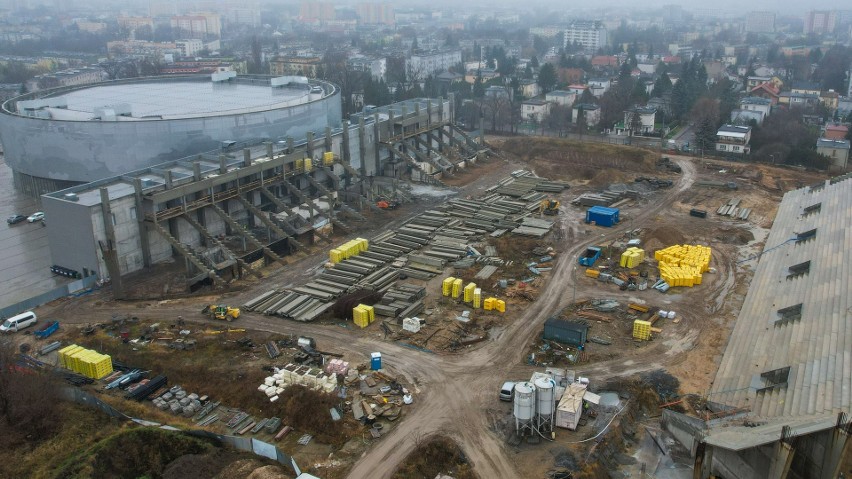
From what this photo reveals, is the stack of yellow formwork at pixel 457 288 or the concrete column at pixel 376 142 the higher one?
the concrete column at pixel 376 142

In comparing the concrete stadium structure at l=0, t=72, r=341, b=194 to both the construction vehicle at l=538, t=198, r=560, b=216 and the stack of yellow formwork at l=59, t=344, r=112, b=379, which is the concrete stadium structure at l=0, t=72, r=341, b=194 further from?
the stack of yellow formwork at l=59, t=344, r=112, b=379

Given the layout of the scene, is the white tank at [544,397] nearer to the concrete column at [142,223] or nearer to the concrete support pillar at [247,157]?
the concrete column at [142,223]

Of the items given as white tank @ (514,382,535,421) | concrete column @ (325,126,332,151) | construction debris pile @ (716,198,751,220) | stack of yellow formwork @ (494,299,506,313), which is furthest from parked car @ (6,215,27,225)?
construction debris pile @ (716,198,751,220)

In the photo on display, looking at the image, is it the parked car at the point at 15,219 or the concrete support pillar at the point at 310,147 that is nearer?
the parked car at the point at 15,219

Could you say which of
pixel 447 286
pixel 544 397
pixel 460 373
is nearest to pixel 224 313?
pixel 447 286

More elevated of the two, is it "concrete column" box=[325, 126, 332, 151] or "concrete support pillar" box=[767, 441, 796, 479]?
"concrete column" box=[325, 126, 332, 151]

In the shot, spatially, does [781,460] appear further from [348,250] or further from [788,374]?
[348,250]

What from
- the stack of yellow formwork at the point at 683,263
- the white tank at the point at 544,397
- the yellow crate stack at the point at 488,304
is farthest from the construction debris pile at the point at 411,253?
the white tank at the point at 544,397
